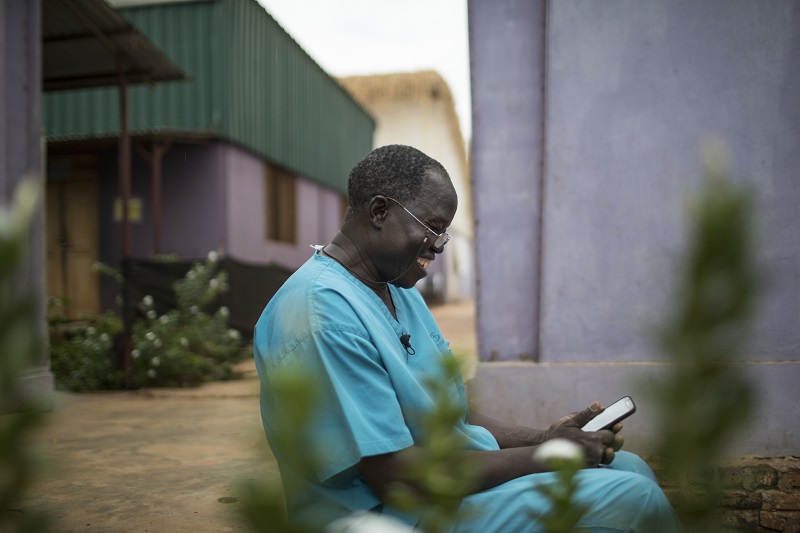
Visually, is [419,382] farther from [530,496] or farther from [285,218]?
[285,218]

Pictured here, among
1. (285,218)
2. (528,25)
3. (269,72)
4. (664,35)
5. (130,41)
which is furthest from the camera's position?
(285,218)

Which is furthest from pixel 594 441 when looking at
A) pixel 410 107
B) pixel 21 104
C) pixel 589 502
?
pixel 410 107

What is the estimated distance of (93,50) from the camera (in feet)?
23.7

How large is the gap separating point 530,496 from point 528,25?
2938mm

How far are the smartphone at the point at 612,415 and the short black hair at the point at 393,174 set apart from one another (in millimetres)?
783

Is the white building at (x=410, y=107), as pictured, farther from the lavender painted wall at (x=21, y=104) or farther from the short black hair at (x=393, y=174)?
the short black hair at (x=393, y=174)

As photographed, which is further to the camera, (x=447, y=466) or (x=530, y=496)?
(x=530, y=496)

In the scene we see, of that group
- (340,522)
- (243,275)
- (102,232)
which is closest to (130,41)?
(243,275)

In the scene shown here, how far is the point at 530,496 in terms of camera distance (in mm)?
1497

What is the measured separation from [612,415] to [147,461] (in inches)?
123

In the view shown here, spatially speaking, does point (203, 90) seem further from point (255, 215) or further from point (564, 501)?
point (564, 501)

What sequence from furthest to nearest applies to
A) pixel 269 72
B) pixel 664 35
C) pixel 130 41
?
pixel 269 72 < pixel 130 41 < pixel 664 35

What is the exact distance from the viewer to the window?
12.3 meters

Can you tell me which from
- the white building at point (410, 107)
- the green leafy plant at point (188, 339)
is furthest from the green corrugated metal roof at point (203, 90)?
the white building at point (410, 107)
